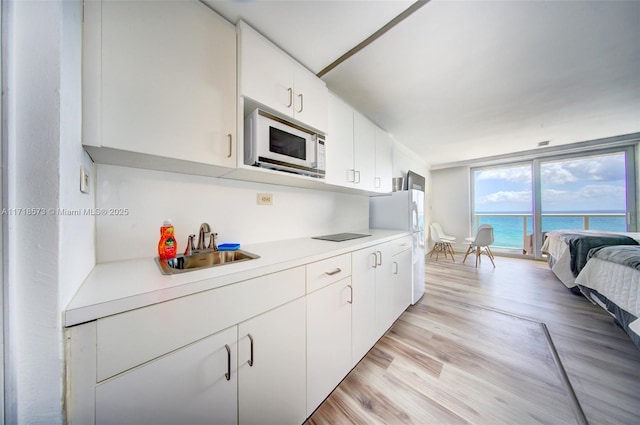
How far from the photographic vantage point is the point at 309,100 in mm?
1357

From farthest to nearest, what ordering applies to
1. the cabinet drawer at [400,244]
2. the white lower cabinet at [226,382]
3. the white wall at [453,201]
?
the white wall at [453,201], the cabinet drawer at [400,244], the white lower cabinet at [226,382]

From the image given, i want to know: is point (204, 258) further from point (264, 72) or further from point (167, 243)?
point (264, 72)

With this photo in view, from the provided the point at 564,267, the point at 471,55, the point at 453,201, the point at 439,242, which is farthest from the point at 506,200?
the point at 471,55

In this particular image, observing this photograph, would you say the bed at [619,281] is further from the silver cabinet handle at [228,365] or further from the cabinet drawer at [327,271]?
the silver cabinet handle at [228,365]

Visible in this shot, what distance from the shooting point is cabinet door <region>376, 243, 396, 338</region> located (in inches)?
63.1

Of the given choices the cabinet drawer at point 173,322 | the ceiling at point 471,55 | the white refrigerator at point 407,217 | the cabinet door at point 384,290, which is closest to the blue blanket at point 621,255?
the white refrigerator at point 407,217

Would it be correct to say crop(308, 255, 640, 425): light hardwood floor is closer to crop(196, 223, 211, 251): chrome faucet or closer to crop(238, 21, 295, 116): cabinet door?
crop(196, 223, 211, 251): chrome faucet

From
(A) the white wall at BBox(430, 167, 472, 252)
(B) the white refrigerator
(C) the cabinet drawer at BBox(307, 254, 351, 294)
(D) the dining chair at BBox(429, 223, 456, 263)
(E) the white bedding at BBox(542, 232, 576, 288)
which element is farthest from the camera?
(A) the white wall at BBox(430, 167, 472, 252)

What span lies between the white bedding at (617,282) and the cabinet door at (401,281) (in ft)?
4.48

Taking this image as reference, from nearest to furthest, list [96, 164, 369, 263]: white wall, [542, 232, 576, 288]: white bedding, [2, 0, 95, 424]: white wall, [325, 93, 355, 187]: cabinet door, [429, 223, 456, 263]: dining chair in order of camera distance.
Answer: [2, 0, 95, 424]: white wall < [96, 164, 369, 263]: white wall < [325, 93, 355, 187]: cabinet door < [542, 232, 576, 288]: white bedding < [429, 223, 456, 263]: dining chair

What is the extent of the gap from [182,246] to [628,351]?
11.2ft

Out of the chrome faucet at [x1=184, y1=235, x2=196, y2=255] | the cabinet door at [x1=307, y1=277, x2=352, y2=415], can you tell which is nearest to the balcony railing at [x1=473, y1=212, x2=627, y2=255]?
the cabinet door at [x1=307, y1=277, x2=352, y2=415]

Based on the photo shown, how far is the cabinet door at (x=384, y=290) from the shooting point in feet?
5.26

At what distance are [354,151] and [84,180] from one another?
170 centimetres
